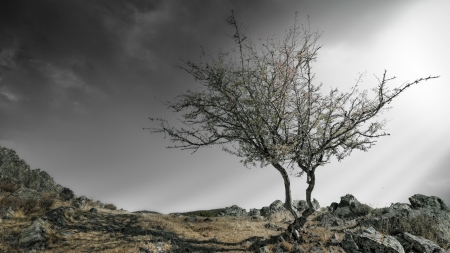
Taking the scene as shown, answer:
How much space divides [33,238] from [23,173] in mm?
29860

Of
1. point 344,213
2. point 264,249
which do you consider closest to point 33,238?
point 264,249

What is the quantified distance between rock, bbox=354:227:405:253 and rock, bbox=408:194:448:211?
9.87 meters

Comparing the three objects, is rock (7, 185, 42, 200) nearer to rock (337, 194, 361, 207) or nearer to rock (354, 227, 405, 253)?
rock (354, 227, 405, 253)

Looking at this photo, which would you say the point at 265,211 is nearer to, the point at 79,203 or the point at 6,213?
the point at 79,203

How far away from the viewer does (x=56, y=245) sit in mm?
10578

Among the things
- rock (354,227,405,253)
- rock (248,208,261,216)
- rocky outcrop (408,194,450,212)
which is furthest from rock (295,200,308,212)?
rock (354,227,405,253)

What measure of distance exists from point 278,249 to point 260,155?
501 cm

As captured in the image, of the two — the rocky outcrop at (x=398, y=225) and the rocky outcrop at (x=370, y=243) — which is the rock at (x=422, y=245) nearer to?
the rocky outcrop at (x=398, y=225)

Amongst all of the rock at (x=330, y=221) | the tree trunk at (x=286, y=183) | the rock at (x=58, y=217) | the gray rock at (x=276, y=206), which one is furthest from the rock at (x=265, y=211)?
the rock at (x=58, y=217)

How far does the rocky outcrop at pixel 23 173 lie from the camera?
3152 cm

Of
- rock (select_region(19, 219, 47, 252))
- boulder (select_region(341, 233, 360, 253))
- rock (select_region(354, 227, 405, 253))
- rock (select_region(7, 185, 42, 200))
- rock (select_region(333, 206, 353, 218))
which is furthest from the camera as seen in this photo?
rock (select_region(333, 206, 353, 218))

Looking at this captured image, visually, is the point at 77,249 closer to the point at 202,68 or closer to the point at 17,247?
the point at 17,247

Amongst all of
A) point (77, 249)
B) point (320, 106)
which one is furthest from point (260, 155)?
point (77, 249)

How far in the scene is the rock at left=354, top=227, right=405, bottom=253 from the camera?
32.1ft
